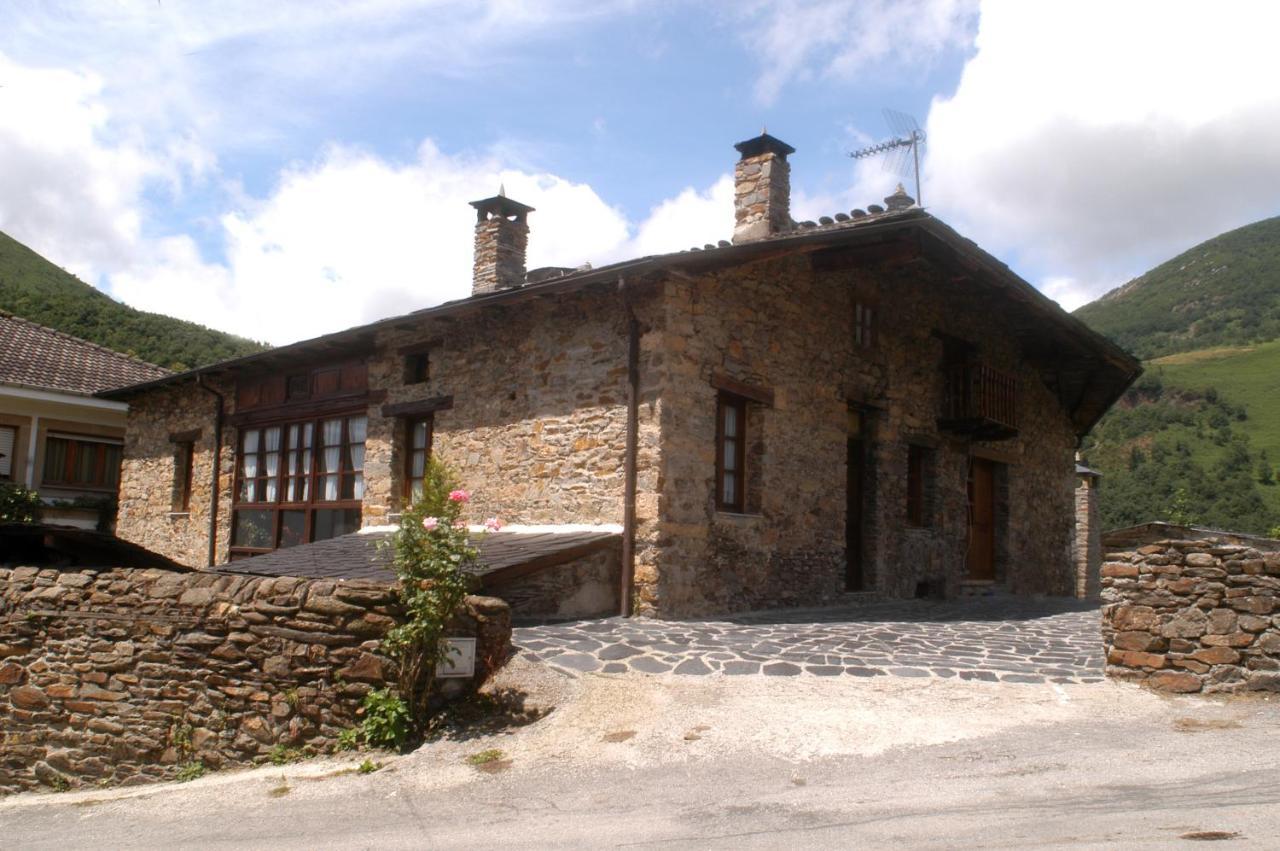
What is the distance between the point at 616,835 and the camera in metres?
4.75

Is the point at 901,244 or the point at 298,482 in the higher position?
the point at 901,244

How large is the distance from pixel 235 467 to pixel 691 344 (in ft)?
26.3

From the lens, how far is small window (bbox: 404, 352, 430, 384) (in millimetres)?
12680

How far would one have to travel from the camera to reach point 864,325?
1261 centimetres

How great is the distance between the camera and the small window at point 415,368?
12680 millimetres

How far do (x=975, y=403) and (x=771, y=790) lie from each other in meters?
9.39

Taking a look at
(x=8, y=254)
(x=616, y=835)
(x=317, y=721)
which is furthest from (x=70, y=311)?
(x=616, y=835)

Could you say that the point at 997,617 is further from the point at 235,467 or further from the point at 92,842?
the point at 235,467

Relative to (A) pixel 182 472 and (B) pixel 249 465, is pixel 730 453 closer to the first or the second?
(B) pixel 249 465

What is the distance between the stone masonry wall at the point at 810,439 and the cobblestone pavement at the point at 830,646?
58 cm

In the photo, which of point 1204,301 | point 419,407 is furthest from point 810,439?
point 1204,301

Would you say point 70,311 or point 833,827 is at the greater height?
point 70,311

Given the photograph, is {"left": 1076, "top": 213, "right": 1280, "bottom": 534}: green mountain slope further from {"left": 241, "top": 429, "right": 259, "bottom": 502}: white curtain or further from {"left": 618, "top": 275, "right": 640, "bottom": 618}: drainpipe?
{"left": 241, "top": 429, "right": 259, "bottom": 502}: white curtain

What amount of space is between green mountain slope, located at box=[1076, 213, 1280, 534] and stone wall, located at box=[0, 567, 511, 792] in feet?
50.6
